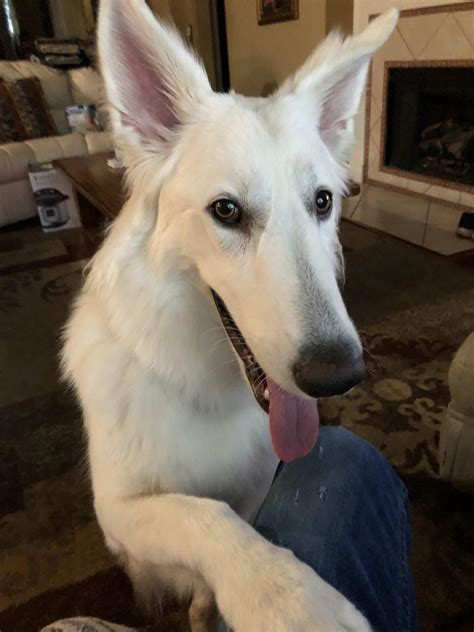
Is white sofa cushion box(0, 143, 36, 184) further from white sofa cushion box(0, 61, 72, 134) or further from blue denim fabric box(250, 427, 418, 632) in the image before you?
blue denim fabric box(250, 427, 418, 632)

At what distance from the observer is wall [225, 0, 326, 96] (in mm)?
4836

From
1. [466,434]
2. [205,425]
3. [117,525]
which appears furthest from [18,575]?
[466,434]

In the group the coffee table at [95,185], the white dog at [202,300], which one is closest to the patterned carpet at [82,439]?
the white dog at [202,300]

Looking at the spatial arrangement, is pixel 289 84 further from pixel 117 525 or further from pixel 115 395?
pixel 117 525

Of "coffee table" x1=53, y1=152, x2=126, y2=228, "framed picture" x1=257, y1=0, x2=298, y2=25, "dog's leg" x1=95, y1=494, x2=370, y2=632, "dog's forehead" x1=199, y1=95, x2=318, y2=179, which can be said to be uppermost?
"framed picture" x1=257, y1=0, x2=298, y2=25

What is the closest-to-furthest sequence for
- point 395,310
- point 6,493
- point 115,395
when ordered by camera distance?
point 115,395 < point 6,493 < point 395,310

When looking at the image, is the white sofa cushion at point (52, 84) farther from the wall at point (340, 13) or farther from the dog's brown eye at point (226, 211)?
the dog's brown eye at point (226, 211)

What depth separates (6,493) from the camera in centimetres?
166

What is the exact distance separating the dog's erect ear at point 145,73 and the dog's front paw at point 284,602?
801 millimetres

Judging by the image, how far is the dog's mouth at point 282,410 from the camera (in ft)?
3.03

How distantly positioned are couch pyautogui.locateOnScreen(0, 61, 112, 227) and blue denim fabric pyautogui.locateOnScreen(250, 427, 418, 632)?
10.2ft

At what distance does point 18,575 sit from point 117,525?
0.69 m

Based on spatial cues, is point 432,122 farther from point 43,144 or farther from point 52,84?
point 52,84

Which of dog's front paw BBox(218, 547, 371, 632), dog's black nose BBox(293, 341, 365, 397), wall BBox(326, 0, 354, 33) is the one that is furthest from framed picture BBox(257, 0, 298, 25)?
dog's front paw BBox(218, 547, 371, 632)
